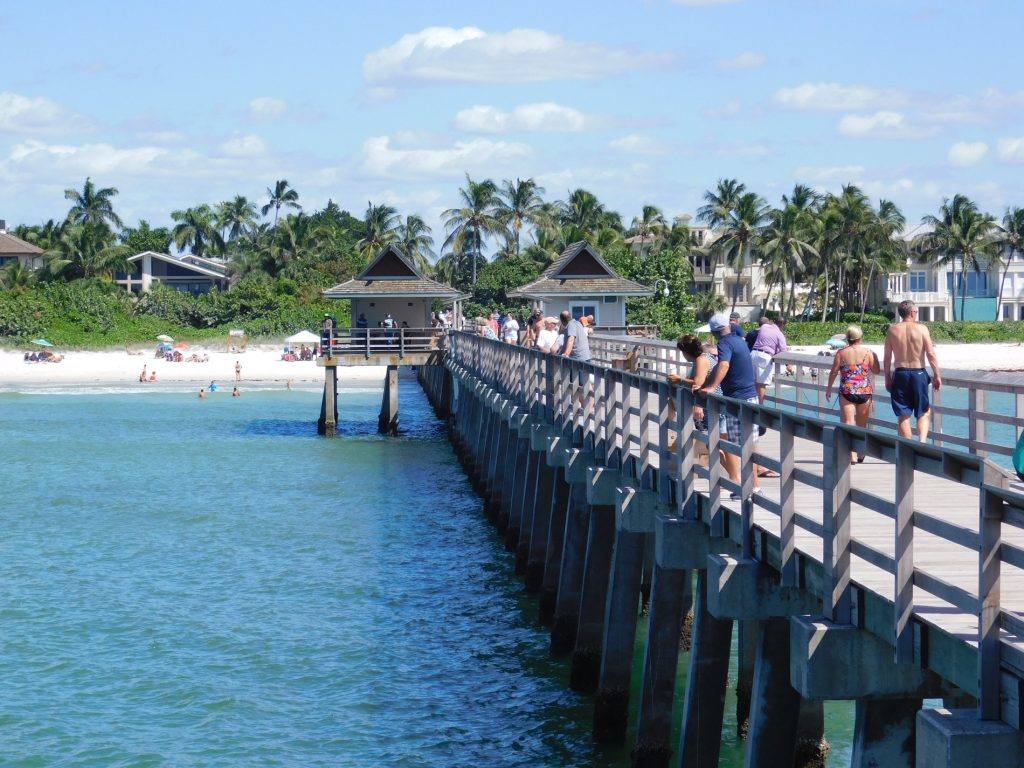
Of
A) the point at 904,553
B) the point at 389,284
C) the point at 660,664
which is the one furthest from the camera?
the point at 389,284

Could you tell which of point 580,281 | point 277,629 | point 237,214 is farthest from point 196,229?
point 277,629

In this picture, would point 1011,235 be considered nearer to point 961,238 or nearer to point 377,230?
point 961,238

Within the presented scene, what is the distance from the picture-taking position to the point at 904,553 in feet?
20.0

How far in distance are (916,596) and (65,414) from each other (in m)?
59.1

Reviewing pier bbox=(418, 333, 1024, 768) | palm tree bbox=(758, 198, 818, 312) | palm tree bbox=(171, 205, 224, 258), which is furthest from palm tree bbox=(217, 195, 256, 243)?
pier bbox=(418, 333, 1024, 768)

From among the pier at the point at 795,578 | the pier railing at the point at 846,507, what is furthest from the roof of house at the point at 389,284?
the pier railing at the point at 846,507

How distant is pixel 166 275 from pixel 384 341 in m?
60.4

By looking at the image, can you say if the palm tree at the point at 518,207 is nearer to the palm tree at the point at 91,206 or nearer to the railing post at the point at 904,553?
the palm tree at the point at 91,206

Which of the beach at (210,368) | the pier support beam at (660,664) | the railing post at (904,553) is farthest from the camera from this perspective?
the beach at (210,368)

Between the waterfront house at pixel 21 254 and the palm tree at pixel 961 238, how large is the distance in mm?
62977

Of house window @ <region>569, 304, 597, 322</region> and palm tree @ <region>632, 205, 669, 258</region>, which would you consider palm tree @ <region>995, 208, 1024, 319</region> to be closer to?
palm tree @ <region>632, 205, 669, 258</region>

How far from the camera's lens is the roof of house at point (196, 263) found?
3930 inches

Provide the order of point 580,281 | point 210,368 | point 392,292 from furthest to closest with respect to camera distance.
Answer: point 210,368 → point 580,281 → point 392,292

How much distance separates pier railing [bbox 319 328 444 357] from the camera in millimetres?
42562
